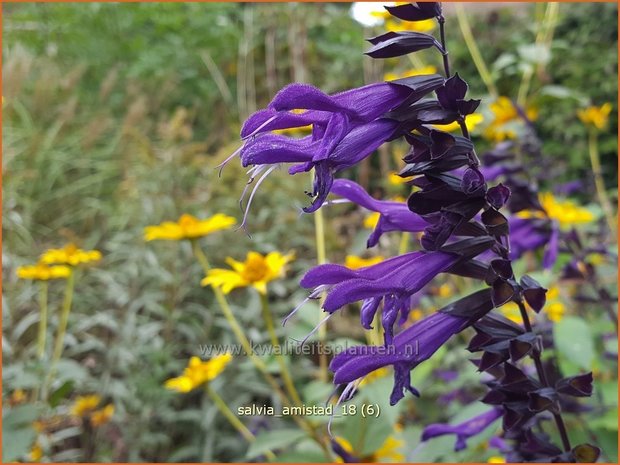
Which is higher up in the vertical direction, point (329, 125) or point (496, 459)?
point (329, 125)

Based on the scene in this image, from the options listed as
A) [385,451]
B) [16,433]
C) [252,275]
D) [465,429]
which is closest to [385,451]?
[385,451]

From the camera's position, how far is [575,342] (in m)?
1.03

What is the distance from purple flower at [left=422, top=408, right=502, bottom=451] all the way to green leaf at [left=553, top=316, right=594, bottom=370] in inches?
12.2

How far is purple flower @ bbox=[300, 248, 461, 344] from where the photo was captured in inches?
21.7

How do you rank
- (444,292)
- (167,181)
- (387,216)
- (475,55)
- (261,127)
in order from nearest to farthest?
(261,127)
(387,216)
(444,292)
(475,55)
(167,181)

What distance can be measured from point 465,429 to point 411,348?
26 centimetres

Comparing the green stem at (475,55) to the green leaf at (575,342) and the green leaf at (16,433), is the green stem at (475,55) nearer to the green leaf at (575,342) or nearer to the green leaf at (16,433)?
the green leaf at (575,342)

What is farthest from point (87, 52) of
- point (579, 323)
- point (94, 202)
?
point (579, 323)

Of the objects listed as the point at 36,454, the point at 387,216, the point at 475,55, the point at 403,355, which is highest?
the point at 475,55

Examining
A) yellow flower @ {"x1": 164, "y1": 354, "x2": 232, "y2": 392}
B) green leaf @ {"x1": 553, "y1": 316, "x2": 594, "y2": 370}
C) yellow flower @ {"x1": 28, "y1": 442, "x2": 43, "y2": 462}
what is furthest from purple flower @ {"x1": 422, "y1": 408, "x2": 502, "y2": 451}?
yellow flower @ {"x1": 28, "y1": 442, "x2": 43, "y2": 462}

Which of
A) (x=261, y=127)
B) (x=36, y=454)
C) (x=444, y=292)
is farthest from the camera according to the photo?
(x=444, y=292)

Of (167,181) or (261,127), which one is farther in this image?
(167,181)

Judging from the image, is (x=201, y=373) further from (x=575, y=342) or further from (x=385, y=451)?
(x=575, y=342)

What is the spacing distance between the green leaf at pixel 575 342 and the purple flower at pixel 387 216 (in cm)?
51
